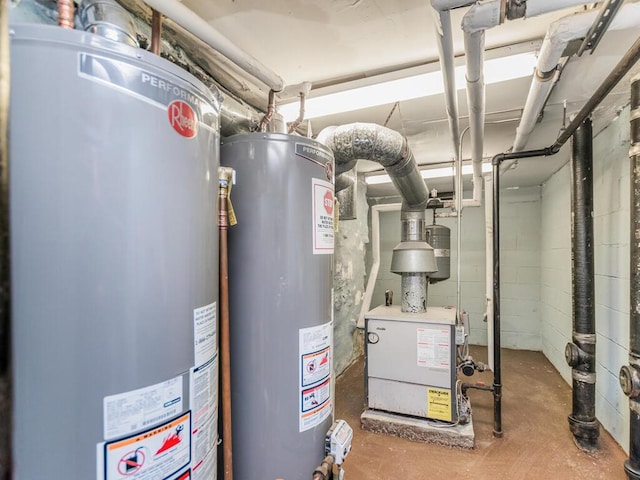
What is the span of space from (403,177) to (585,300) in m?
1.43

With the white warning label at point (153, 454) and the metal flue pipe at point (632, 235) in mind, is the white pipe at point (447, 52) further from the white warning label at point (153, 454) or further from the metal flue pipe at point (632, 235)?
the white warning label at point (153, 454)

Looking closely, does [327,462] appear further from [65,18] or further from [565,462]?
[565,462]

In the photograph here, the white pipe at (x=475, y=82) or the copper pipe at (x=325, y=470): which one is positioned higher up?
the white pipe at (x=475, y=82)

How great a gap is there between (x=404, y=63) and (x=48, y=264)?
170 centimetres

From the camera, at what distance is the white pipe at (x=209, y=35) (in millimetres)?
854

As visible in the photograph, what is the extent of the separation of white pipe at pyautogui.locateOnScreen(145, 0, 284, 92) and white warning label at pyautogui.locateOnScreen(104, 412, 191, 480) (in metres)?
0.98

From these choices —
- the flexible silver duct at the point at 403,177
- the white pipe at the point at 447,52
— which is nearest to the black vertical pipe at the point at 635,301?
the white pipe at the point at 447,52

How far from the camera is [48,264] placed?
54 cm

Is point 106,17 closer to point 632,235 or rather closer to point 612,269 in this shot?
point 632,235

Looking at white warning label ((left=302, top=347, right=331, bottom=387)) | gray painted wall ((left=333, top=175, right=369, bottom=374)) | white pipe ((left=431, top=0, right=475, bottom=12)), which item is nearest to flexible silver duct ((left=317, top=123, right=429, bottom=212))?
white pipe ((left=431, top=0, right=475, bottom=12))

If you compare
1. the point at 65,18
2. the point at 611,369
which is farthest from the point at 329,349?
→ the point at 611,369

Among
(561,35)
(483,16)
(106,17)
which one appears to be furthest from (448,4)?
(106,17)

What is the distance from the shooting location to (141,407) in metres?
0.62

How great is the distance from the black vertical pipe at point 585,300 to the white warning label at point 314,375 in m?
1.95
